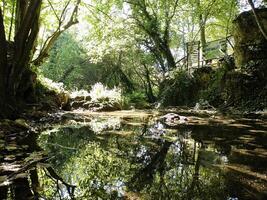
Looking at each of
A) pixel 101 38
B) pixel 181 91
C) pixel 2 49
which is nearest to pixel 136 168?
pixel 2 49

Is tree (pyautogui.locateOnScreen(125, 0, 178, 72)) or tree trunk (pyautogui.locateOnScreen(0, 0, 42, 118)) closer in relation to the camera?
tree trunk (pyautogui.locateOnScreen(0, 0, 42, 118))

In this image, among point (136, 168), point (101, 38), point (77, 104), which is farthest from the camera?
point (101, 38)

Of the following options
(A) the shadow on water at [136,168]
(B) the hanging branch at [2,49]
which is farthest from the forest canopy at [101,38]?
(A) the shadow on water at [136,168]

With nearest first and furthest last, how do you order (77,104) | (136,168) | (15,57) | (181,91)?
1. (136,168)
2. (15,57)
3. (77,104)
4. (181,91)

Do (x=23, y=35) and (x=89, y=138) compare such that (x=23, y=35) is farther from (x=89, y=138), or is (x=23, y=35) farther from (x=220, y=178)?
(x=220, y=178)

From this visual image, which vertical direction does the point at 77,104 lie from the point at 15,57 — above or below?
below

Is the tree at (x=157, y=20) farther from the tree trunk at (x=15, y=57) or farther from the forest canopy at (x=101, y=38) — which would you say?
the tree trunk at (x=15, y=57)

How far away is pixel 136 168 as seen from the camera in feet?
11.1

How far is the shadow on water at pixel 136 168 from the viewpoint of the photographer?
256 centimetres

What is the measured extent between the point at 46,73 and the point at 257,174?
103 ft

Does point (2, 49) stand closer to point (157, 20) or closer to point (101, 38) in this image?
point (101, 38)

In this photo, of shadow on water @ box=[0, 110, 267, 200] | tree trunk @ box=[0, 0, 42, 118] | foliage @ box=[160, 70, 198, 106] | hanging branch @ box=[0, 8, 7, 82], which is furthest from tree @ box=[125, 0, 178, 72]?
shadow on water @ box=[0, 110, 267, 200]

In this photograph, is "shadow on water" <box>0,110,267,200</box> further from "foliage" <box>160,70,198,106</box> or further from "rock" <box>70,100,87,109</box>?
"foliage" <box>160,70,198,106</box>

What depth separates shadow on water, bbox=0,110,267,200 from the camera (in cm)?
256
